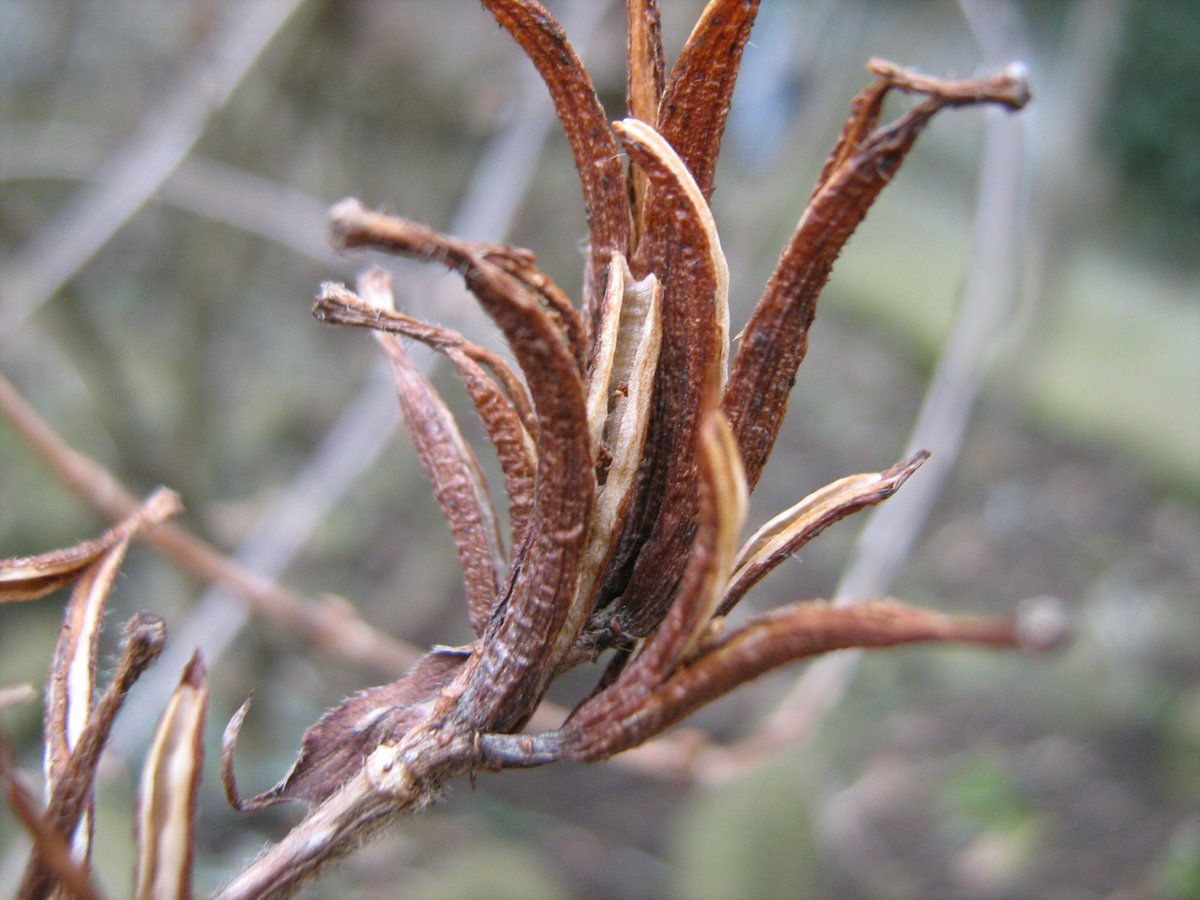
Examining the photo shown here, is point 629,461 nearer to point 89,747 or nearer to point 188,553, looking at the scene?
point 89,747

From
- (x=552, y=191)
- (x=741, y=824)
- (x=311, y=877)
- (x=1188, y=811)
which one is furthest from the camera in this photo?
(x=1188, y=811)

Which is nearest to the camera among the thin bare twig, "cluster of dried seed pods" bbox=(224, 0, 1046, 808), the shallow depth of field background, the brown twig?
"cluster of dried seed pods" bbox=(224, 0, 1046, 808)

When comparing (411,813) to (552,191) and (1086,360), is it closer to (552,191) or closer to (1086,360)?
(552,191)

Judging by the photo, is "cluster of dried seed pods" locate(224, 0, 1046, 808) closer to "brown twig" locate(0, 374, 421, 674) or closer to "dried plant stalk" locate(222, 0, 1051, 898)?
"dried plant stalk" locate(222, 0, 1051, 898)

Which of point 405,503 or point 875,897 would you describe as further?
point 405,503

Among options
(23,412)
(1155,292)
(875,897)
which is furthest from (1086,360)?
(23,412)

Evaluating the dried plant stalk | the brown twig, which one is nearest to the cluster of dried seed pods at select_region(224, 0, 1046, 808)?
the dried plant stalk

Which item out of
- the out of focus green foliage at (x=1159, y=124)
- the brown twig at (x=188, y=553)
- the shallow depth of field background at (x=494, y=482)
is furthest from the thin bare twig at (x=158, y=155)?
A: the out of focus green foliage at (x=1159, y=124)

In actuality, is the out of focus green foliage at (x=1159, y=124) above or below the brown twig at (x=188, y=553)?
above

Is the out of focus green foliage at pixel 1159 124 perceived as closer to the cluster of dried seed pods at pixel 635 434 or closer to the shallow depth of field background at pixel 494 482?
the shallow depth of field background at pixel 494 482
